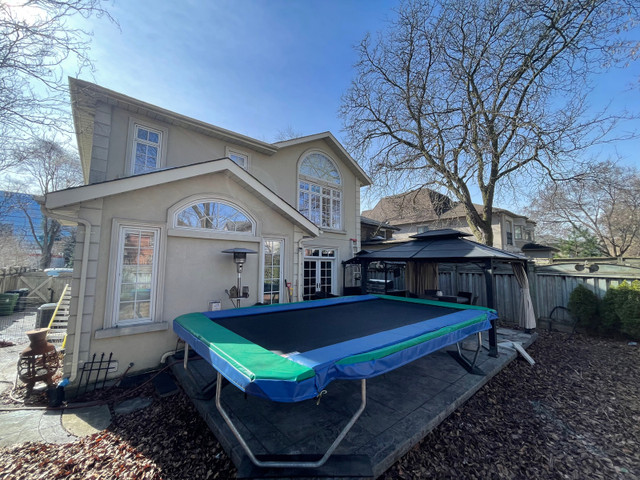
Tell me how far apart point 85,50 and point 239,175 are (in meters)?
3.45

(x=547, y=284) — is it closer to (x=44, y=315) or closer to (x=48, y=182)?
(x=44, y=315)

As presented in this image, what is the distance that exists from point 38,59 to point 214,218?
159 inches

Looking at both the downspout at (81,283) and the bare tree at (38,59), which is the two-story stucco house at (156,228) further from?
the bare tree at (38,59)

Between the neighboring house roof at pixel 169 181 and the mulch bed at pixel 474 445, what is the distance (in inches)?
132

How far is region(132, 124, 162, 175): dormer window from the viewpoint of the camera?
274 inches

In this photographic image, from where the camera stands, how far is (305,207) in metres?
11.0

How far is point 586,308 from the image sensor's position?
22.7ft

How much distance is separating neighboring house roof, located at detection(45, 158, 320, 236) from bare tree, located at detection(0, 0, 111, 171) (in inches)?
74.2

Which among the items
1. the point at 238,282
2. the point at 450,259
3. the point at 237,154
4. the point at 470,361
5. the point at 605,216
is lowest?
the point at 470,361

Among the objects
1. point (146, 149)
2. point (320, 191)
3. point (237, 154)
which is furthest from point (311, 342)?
point (320, 191)

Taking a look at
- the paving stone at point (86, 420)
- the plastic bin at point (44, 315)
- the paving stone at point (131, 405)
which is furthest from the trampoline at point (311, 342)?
the plastic bin at point (44, 315)

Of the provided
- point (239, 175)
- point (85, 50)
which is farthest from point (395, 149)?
point (85, 50)

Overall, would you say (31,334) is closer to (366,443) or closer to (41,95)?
(41,95)

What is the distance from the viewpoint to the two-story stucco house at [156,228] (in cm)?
441
